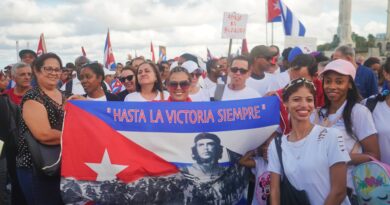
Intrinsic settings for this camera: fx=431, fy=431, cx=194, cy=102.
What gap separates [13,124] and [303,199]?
11.3ft

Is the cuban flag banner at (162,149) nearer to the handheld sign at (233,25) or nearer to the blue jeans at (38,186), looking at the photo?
the blue jeans at (38,186)

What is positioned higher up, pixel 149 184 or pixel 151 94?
pixel 151 94

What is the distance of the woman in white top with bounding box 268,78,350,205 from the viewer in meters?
2.90

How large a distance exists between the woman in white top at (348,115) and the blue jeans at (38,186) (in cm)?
241

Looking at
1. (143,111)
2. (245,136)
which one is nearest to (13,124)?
(143,111)

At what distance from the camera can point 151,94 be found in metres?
4.96

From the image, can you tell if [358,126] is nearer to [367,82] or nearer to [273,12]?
[367,82]

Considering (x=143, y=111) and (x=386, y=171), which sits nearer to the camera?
(x=386, y=171)

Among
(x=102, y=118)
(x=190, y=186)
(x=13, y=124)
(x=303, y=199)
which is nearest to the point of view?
(x=303, y=199)

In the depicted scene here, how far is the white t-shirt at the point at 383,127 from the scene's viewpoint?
135 inches

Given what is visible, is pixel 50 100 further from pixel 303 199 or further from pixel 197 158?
pixel 303 199

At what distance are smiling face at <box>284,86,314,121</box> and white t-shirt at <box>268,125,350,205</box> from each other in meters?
0.12

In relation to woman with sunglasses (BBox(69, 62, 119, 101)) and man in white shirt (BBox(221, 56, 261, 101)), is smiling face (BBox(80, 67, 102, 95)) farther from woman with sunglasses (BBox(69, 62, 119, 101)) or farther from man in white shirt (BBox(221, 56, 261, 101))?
man in white shirt (BBox(221, 56, 261, 101))

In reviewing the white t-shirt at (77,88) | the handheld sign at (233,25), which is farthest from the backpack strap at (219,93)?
the handheld sign at (233,25)
